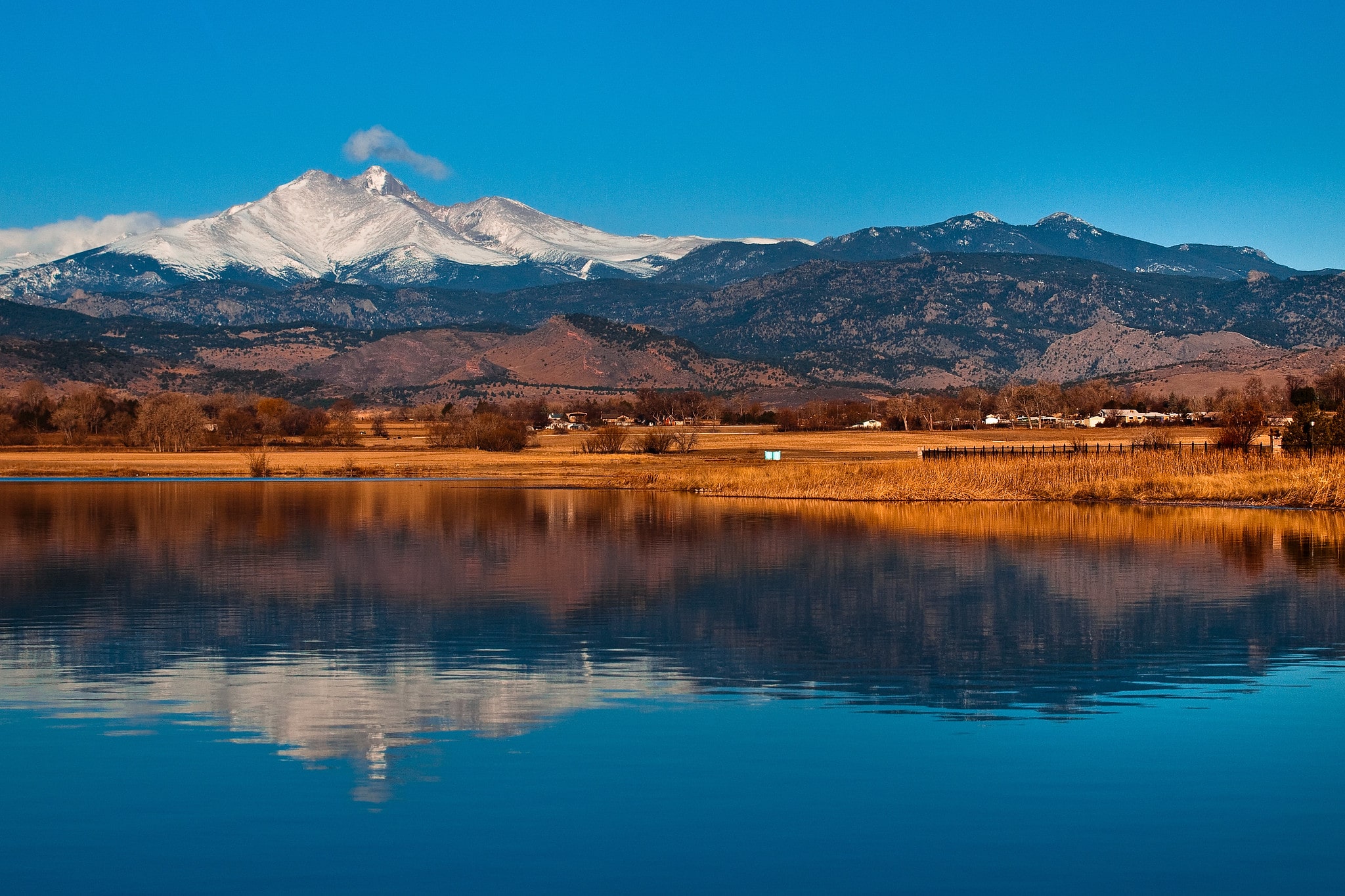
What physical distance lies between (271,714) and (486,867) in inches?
270

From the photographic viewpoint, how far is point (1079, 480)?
6266 cm

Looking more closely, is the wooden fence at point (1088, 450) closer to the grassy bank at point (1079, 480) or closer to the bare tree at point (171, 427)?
the grassy bank at point (1079, 480)

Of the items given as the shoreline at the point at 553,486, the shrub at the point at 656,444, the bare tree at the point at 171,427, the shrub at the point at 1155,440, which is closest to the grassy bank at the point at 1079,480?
the shoreline at the point at 553,486

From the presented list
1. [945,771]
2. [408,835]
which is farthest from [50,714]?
[945,771]

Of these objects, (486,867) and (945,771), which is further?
(945,771)

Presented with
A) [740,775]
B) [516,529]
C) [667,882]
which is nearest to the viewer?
[667,882]

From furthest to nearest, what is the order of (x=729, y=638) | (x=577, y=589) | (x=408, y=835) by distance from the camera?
(x=577, y=589) < (x=729, y=638) < (x=408, y=835)

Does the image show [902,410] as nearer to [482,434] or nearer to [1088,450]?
[482,434]

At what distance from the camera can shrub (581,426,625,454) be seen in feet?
352

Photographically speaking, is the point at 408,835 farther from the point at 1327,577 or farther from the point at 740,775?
the point at 1327,577

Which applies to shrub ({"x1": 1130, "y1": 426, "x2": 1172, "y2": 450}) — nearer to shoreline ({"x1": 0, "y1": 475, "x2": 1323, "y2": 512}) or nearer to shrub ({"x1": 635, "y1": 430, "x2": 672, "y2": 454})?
shoreline ({"x1": 0, "y1": 475, "x2": 1323, "y2": 512})

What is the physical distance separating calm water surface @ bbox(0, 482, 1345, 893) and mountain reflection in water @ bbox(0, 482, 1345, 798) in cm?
13

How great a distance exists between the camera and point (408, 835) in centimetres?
1266

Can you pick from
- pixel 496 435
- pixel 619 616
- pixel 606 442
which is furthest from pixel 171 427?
pixel 619 616
